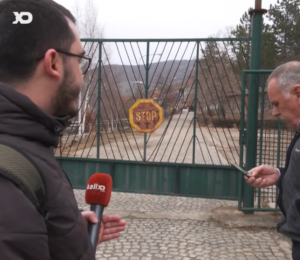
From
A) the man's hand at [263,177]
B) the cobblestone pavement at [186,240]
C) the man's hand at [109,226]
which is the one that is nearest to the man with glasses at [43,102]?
the man's hand at [109,226]

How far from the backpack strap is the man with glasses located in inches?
0.4

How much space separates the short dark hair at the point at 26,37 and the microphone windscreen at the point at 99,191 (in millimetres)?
728

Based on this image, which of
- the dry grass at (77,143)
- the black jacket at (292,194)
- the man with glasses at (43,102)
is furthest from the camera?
the dry grass at (77,143)

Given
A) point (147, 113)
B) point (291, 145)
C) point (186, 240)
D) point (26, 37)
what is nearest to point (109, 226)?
point (26, 37)

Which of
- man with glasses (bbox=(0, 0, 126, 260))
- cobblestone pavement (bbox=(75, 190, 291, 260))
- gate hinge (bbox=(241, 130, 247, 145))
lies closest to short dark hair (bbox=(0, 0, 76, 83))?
man with glasses (bbox=(0, 0, 126, 260))

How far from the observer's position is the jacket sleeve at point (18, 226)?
0.87 meters

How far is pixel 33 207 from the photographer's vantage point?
935mm

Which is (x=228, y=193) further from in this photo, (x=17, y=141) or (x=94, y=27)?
(x=94, y=27)

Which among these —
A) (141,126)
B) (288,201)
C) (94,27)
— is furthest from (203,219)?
(94,27)

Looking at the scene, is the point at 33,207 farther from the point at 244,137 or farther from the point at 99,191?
the point at 244,137

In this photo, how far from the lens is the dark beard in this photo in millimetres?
1216

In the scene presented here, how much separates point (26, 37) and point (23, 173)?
43 centimetres

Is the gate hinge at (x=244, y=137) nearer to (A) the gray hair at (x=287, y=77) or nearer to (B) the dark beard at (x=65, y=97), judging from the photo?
(A) the gray hair at (x=287, y=77)

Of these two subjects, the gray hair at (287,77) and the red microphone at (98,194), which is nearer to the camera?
the red microphone at (98,194)
